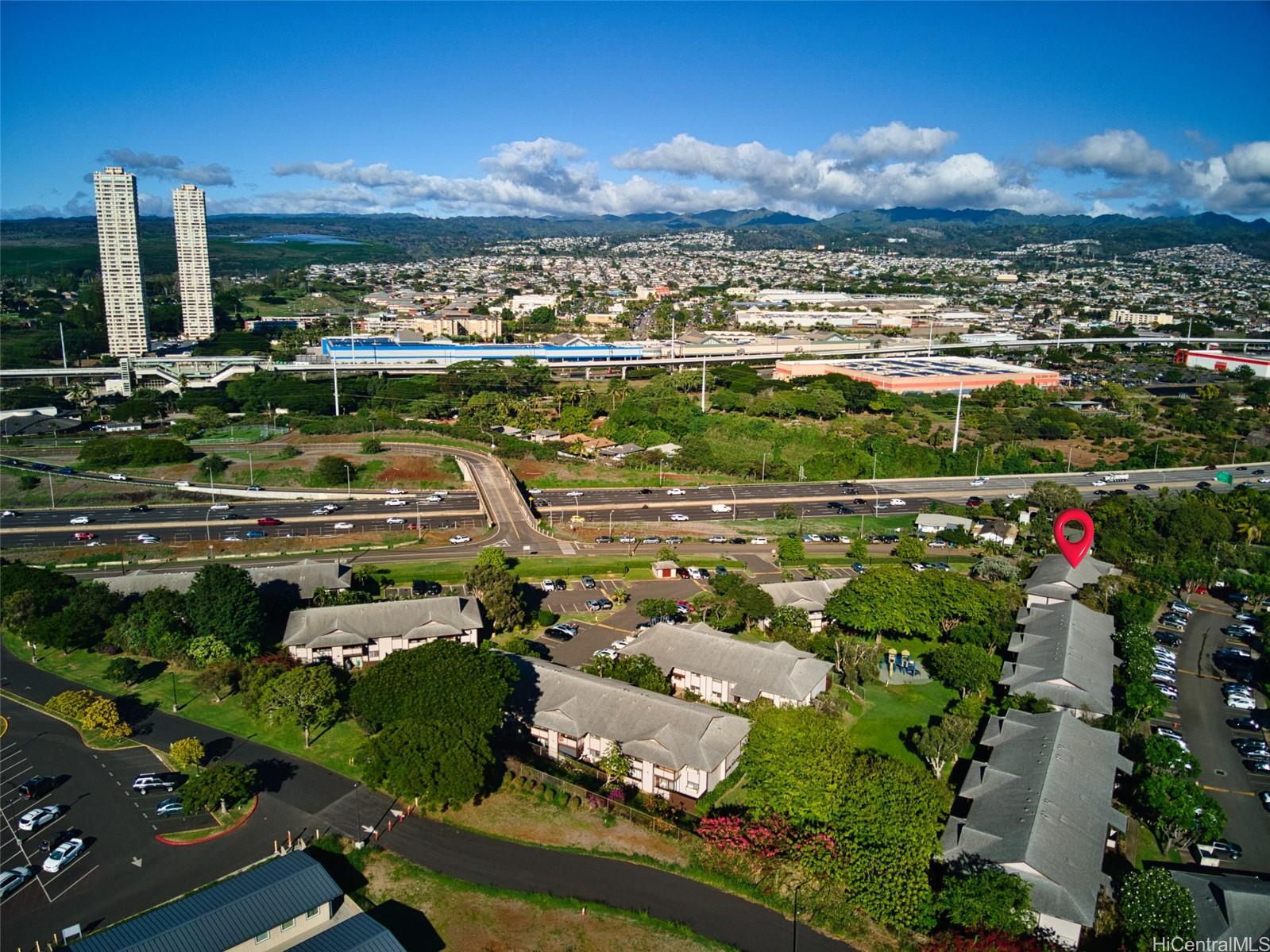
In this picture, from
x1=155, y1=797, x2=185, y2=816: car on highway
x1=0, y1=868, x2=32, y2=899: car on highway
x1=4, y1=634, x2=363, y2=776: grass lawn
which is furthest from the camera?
x1=4, y1=634, x2=363, y2=776: grass lawn

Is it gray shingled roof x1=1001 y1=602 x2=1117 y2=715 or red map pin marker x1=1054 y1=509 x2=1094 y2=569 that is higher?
red map pin marker x1=1054 y1=509 x2=1094 y2=569

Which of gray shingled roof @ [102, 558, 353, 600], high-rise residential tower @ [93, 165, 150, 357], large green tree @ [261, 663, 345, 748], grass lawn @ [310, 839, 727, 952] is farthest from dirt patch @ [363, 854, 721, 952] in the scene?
high-rise residential tower @ [93, 165, 150, 357]

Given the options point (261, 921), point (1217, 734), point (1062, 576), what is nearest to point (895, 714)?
point (1217, 734)

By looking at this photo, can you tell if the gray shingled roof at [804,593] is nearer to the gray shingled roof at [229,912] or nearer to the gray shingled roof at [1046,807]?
the gray shingled roof at [1046,807]

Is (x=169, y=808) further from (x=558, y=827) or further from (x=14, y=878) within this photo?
(x=558, y=827)

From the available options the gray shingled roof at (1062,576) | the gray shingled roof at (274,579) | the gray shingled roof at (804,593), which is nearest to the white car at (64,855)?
the gray shingled roof at (274,579)

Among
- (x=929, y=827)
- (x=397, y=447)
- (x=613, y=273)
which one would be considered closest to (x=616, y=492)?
(x=397, y=447)

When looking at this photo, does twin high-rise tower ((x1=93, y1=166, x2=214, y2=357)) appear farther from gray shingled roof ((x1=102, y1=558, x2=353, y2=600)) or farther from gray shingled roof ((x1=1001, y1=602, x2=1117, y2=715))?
gray shingled roof ((x1=1001, y1=602, x2=1117, y2=715))
